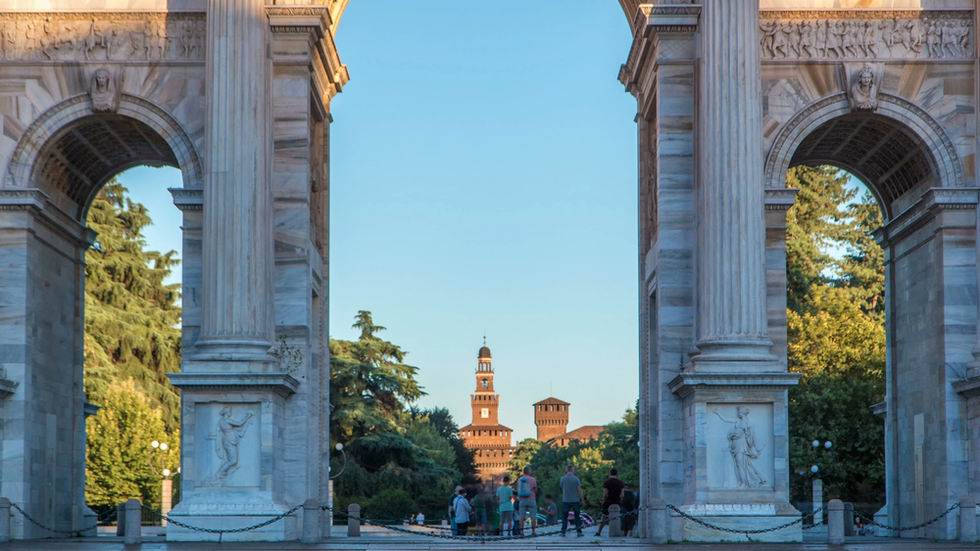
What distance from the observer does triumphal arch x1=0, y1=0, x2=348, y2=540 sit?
126 feet

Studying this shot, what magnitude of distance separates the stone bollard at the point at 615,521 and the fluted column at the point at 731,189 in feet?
21.8

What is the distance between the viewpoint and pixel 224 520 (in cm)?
3800

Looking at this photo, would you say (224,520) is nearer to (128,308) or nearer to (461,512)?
(461,512)

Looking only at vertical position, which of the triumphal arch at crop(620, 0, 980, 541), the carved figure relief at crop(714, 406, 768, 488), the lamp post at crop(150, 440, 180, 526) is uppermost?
the triumphal arch at crop(620, 0, 980, 541)

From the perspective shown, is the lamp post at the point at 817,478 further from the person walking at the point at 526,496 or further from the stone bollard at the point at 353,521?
the stone bollard at the point at 353,521

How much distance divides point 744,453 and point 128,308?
174 ft

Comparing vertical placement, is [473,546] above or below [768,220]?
below

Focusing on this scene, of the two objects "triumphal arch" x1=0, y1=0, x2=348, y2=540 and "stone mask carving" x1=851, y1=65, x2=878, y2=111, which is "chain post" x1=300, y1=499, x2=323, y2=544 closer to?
"triumphal arch" x1=0, y1=0, x2=348, y2=540

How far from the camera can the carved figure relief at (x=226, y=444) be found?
38.2 metres

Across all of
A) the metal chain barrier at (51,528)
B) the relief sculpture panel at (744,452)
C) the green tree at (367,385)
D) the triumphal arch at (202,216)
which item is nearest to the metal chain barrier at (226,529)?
the triumphal arch at (202,216)

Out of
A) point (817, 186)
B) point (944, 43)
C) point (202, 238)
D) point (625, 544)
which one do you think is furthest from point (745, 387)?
point (817, 186)

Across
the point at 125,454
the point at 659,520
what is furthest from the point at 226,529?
the point at 125,454

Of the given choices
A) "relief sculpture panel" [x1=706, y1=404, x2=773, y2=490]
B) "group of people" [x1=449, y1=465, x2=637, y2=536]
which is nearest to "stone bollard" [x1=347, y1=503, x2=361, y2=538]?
"group of people" [x1=449, y1=465, x2=637, y2=536]

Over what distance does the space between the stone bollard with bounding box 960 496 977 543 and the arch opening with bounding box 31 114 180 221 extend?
19.5m
